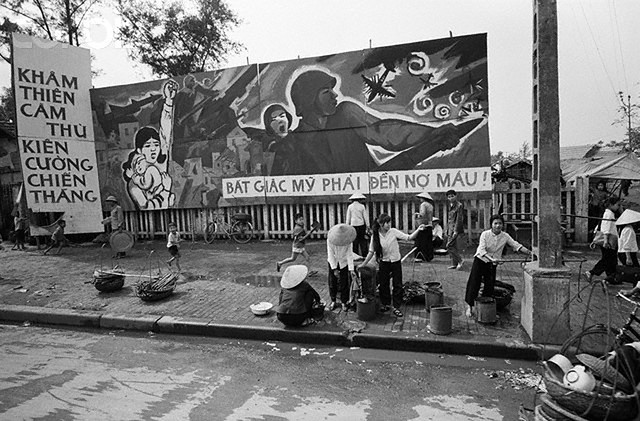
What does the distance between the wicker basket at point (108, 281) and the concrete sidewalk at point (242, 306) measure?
0.19 meters

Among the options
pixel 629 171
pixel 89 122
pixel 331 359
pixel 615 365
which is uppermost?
pixel 89 122

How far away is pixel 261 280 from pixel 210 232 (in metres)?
6.52

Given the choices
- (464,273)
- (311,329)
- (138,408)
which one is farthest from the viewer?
(464,273)

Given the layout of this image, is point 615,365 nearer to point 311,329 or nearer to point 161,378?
point 311,329

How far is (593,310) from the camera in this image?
23.1 feet

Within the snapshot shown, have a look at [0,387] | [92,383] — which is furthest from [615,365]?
[0,387]

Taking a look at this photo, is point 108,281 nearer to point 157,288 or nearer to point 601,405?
point 157,288

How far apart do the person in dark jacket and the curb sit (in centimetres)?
18

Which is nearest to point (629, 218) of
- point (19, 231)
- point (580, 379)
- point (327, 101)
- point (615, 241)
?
point (615, 241)

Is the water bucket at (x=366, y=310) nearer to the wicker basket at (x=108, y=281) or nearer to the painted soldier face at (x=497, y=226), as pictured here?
the painted soldier face at (x=497, y=226)

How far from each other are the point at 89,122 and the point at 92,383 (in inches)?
558

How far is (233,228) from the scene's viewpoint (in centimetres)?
1544

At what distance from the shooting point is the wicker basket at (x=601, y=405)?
10.1 feet

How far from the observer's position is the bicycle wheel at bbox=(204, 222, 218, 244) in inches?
613
